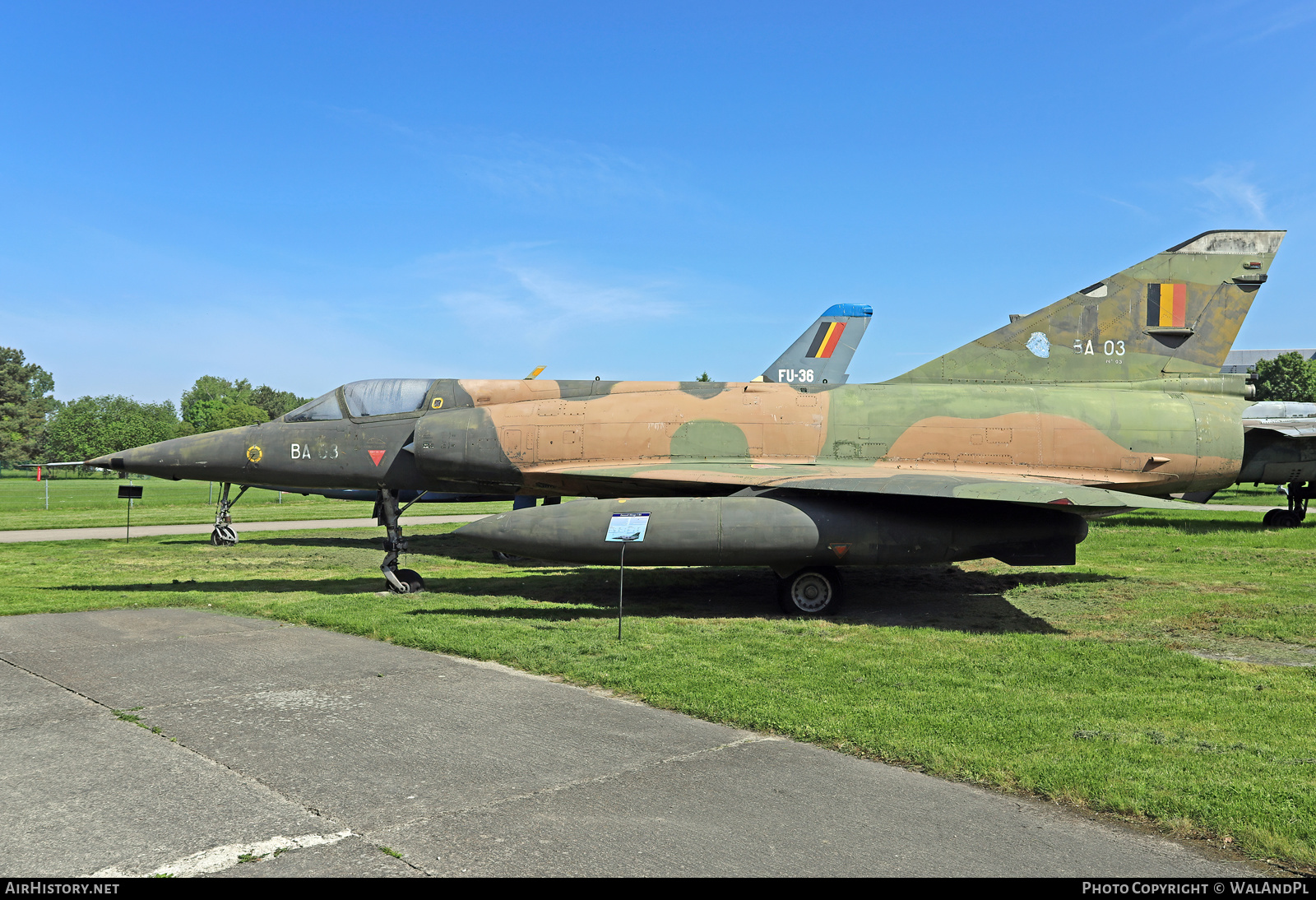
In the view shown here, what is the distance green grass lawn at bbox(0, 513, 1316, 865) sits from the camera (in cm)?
483

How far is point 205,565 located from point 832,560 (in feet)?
37.7

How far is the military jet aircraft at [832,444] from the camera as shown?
9.72 m

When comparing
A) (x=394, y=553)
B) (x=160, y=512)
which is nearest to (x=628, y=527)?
(x=394, y=553)

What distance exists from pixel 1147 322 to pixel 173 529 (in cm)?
2385

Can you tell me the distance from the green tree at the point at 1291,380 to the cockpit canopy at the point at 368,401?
298 feet

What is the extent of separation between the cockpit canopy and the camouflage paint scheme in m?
0.15

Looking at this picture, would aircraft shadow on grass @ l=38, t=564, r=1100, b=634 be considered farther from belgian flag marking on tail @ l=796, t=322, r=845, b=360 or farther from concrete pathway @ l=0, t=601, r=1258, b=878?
belgian flag marking on tail @ l=796, t=322, r=845, b=360

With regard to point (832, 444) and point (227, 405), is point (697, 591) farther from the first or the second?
point (227, 405)

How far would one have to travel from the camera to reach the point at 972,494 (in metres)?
9.08

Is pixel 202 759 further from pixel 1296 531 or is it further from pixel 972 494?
pixel 1296 531

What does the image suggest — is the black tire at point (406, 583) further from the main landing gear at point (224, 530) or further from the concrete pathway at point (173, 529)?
the main landing gear at point (224, 530)

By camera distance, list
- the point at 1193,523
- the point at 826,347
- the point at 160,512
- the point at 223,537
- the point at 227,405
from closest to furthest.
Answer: the point at 223,537 < the point at 1193,523 < the point at 826,347 < the point at 160,512 < the point at 227,405

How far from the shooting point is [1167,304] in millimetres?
11648

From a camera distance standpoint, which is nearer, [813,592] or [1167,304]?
[813,592]
